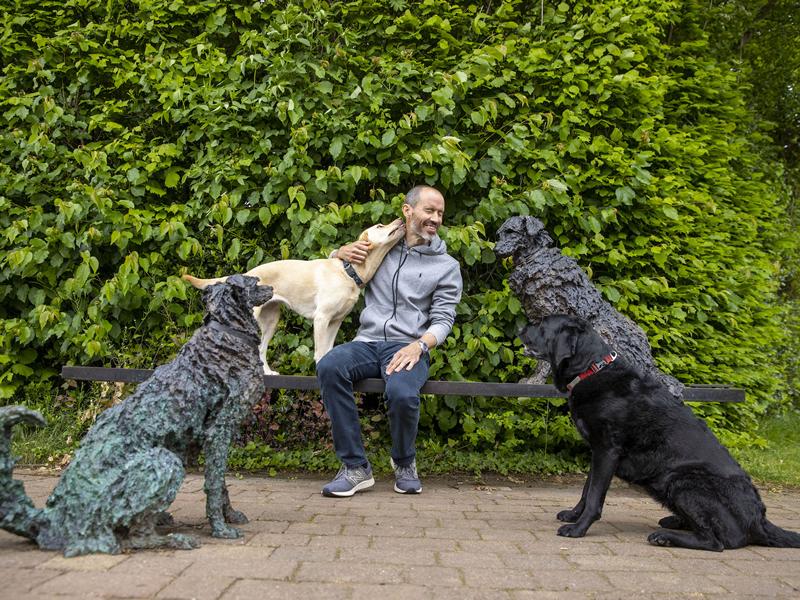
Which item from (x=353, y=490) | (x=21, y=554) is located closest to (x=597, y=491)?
(x=353, y=490)

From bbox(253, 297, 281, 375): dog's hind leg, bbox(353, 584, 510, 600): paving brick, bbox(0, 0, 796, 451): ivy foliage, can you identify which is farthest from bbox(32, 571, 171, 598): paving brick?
bbox(0, 0, 796, 451): ivy foliage

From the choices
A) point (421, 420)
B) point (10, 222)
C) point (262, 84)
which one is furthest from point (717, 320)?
point (10, 222)

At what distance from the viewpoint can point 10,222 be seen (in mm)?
5426

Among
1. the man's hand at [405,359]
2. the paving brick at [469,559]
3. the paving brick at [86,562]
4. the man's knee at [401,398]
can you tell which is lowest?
the paving brick at [469,559]

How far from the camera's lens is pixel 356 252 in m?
4.37

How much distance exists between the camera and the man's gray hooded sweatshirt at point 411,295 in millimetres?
4520

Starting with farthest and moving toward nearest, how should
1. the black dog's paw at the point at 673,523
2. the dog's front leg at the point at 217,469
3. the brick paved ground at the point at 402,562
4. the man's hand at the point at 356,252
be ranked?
the man's hand at the point at 356,252, the black dog's paw at the point at 673,523, the dog's front leg at the point at 217,469, the brick paved ground at the point at 402,562

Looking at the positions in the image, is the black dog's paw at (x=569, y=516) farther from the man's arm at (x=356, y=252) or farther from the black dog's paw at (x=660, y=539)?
the man's arm at (x=356, y=252)

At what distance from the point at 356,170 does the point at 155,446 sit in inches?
111

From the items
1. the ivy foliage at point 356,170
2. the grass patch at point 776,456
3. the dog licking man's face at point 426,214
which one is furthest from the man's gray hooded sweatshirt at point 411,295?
the grass patch at point 776,456

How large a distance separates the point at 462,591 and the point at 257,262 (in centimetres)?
340

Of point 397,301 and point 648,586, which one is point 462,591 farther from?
point 397,301

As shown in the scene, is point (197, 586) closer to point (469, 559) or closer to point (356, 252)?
point (469, 559)

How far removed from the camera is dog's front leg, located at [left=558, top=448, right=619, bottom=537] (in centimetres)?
327
